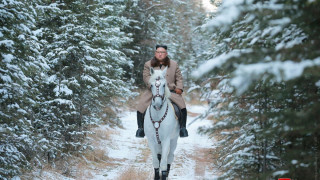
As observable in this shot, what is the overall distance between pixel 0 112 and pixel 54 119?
9.50ft

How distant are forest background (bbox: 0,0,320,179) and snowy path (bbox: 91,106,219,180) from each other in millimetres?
1428

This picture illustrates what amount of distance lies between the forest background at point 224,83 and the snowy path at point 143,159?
1428mm

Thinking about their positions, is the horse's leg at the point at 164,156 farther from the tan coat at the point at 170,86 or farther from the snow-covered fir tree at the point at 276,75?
the snow-covered fir tree at the point at 276,75

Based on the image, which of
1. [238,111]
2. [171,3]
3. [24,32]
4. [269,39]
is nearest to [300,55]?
[269,39]

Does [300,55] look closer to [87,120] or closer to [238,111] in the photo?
[238,111]

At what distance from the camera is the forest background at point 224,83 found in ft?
8.15

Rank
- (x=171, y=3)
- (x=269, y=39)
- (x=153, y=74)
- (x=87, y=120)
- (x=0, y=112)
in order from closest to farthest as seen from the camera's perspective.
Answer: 1. (x=269, y=39)
2. (x=0, y=112)
3. (x=153, y=74)
4. (x=87, y=120)
5. (x=171, y=3)

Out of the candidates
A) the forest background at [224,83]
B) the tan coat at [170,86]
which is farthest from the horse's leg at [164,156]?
the forest background at [224,83]

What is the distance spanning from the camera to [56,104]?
8.86 metres

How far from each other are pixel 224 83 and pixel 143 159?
785 centimetres

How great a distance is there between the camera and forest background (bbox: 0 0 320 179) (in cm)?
248

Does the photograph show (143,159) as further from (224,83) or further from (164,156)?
(224,83)

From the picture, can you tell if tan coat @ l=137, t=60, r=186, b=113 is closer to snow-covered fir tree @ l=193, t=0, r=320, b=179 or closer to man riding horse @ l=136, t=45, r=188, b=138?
man riding horse @ l=136, t=45, r=188, b=138

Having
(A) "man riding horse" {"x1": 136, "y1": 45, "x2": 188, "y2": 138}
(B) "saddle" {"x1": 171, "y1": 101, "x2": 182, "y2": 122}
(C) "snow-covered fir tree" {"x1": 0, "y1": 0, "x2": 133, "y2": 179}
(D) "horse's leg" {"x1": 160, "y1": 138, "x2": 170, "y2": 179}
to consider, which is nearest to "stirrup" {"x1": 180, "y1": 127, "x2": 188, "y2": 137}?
(A) "man riding horse" {"x1": 136, "y1": 45, "x2": 188, "y2": 138}
